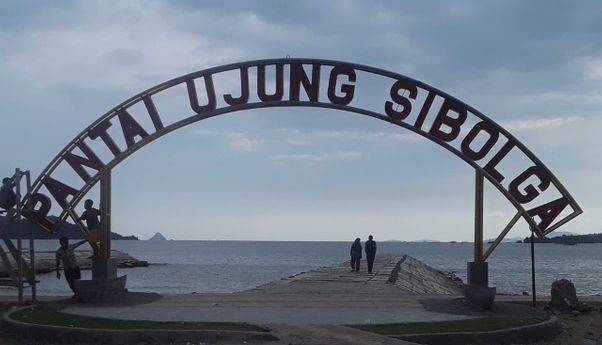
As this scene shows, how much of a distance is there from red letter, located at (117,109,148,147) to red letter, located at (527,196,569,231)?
889cm

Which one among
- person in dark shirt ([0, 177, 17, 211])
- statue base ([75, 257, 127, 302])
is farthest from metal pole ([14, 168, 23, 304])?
statue base ([75, 257, 127, 302])

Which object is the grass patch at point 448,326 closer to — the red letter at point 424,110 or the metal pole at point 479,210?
the metal pole at point 479,210

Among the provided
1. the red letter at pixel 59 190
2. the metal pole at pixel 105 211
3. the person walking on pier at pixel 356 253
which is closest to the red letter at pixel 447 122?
the metal pole at pixel 105 211

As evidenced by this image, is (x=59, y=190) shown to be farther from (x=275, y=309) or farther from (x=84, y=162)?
(x=275, y=309)

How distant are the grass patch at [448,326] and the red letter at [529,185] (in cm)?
340

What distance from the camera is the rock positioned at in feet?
54.2

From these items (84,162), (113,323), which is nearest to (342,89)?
(84,162)

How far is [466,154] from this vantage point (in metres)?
16.4

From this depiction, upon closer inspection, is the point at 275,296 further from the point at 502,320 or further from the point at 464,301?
the point at 502,320

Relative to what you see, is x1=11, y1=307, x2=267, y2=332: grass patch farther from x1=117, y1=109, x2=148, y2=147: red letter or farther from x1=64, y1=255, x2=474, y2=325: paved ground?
x1=117, y1=109, x2=148, y2=147: red letter

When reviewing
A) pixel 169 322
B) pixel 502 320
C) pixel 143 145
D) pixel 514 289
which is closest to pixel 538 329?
pixel 502 320

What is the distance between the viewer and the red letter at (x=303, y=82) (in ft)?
54.4

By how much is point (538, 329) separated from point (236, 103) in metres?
7.98

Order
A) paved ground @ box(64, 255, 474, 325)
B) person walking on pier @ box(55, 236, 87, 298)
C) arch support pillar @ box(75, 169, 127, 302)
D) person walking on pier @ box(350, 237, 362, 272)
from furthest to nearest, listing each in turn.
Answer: person walking on pier @ box(350, 237, 362, 272), person walking on pier @ box(55, 236, 87, 298), arch support pillar @ box(75, 169, 127, 302), paved ground @ box(64, 255, 474, 325)
